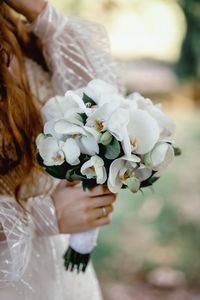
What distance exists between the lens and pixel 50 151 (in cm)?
87

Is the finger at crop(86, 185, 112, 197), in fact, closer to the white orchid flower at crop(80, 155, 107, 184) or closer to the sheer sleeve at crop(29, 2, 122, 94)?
the white orchid flower at crop(80, 155, 107, 184)

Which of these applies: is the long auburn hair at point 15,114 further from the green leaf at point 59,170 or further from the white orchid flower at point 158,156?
the white orchid flower at point 158,156

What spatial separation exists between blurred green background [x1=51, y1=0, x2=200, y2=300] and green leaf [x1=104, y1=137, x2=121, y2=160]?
21cm

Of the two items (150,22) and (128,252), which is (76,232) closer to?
(128,252)

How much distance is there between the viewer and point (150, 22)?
675cm

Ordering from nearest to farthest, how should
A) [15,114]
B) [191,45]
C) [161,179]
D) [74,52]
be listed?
1. [15,114]
2. [74,52]
3. [161,179]
4. [191,45]

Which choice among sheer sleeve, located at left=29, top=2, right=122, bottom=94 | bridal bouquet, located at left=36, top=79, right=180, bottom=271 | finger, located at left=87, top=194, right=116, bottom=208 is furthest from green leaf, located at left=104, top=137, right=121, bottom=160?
sheer sleeve, located at left=29, top=2, right=122, bottom=94

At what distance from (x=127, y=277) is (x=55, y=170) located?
1.80m

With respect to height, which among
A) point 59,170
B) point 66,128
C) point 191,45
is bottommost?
point 191,45

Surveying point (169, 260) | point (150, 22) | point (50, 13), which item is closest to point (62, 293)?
point (50, 13)

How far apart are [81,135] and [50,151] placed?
79 mm

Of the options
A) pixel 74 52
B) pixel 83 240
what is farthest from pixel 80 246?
pixel 74 52

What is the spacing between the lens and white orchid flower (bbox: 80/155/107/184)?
0.82 meters

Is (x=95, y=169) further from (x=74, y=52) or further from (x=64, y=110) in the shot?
(x=74, y=52)
